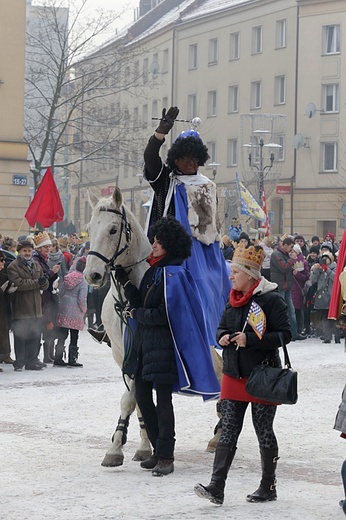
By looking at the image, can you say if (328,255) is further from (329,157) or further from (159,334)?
(329,157)

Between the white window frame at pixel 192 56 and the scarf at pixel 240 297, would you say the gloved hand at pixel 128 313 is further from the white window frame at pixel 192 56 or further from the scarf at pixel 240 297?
the white window frame at pixel 192 56

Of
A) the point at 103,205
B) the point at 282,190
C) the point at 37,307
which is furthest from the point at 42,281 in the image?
the point at 282,190

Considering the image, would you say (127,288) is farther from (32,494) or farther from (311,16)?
(311,16)

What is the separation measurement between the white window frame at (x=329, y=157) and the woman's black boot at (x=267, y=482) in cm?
5037

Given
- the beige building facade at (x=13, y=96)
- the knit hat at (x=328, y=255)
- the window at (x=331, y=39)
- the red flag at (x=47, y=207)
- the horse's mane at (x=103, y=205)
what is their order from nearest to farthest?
the horse's mane at (x=103, y=205) → the knit hat at (x=328, y=255) → the red flag at (x=47, y=207) → the beige building facade at (x=13, y=96) → the window at (x=331, y=39)

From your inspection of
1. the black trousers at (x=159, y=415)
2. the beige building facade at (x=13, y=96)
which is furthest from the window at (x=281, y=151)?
the black trousers at (x=159, y=415)

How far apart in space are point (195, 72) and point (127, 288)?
5910 centimetres

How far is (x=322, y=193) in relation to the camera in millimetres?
56500

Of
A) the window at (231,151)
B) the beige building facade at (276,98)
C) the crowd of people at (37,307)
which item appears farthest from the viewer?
the window at (231,151)

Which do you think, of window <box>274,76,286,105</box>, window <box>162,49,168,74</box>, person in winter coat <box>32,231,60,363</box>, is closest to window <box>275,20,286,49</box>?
window <box>274,76,286,105</box>

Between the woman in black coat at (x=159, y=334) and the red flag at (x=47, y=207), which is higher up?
the red flag at (x=47, y=207)

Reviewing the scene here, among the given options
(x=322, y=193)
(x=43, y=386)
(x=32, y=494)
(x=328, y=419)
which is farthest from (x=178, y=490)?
(x=322, y=193)

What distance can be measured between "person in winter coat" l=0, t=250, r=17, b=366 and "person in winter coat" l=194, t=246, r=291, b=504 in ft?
30.2

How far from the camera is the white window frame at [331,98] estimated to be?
57000mm
